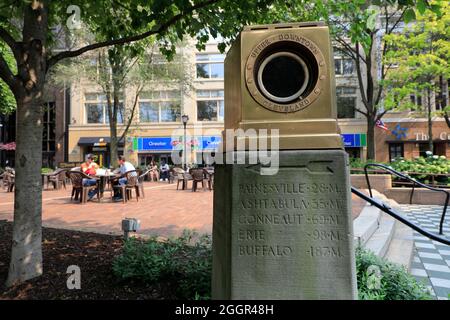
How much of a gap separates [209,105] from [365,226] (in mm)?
30109

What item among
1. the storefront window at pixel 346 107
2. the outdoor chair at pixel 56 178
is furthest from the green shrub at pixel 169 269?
the storefront window at pixel 346 107

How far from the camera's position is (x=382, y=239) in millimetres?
5613

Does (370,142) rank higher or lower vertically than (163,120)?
lower

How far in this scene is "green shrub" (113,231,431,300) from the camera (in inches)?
128

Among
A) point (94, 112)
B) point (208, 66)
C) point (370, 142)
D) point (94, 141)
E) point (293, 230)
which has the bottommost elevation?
point (293, 230)

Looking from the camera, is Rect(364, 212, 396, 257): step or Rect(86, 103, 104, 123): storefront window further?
Rect(86, 103, 104, 123): storefront window

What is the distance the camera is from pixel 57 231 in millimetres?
5902

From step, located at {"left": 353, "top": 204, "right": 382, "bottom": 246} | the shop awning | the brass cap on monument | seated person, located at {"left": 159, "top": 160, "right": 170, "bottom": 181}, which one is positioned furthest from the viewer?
the shop awning

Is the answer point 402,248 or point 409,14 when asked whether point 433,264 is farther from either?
point 409,14

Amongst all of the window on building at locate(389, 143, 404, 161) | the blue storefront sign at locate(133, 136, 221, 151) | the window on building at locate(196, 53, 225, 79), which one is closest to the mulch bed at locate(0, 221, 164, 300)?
the blue storefront sign at locate(133, 136, 221, 151)

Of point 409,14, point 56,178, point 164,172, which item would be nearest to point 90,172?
point 56,178

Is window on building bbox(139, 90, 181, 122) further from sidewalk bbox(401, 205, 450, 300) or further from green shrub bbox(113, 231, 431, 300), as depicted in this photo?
green shrub bbox(113, 231, 431, 300)

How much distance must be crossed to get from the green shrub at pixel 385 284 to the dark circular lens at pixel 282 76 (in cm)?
196
